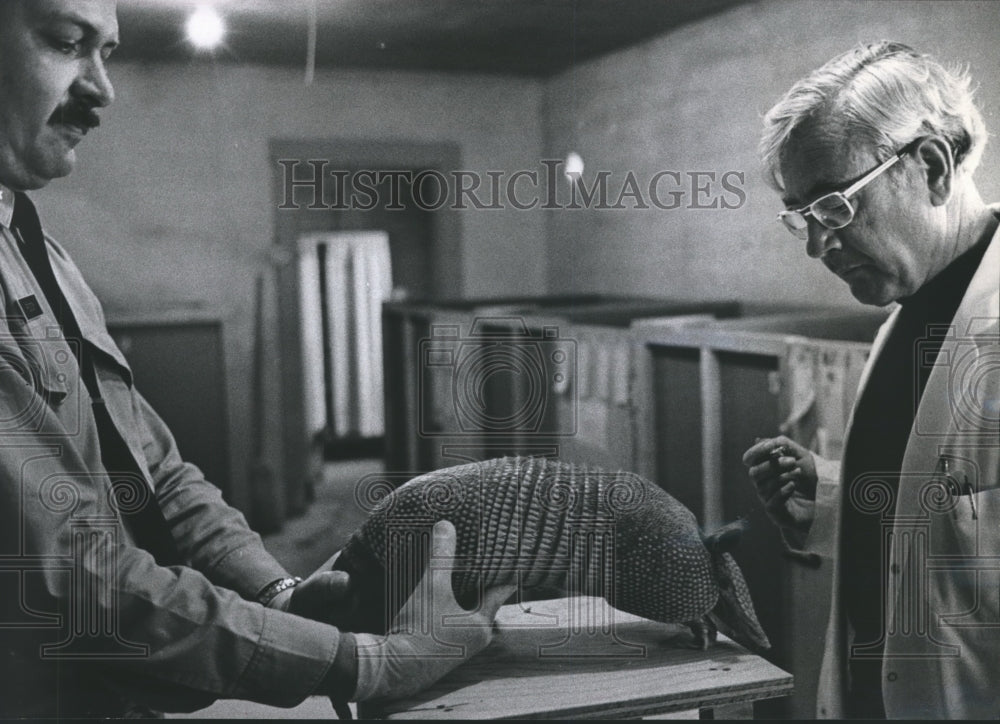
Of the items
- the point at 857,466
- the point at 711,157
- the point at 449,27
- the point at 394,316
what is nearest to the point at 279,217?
the point at 394,316

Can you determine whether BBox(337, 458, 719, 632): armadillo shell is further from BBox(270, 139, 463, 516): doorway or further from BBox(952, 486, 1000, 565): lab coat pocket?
BBox(952, 486, 1000, 565): lab coat pocket

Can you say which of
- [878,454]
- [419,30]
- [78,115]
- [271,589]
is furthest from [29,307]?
[878,454]

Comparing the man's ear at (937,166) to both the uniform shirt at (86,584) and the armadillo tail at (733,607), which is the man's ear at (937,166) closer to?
the armadillo tail at (733,607)

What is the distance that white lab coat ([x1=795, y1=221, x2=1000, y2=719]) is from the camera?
1.43m

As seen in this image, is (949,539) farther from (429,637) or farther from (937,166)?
(429,637)

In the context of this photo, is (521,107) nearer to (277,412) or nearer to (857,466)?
(277,412)

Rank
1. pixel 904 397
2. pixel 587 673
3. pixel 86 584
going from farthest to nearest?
1. pixel 904 397
2. pixel 587 673
3. pixel 86 584

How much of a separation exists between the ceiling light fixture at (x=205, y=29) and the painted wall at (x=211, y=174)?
0.12 feet

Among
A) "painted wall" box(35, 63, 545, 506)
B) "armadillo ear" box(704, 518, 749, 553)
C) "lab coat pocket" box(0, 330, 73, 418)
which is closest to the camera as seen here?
"lab coat pocket" box(0, 330, 73, 418)

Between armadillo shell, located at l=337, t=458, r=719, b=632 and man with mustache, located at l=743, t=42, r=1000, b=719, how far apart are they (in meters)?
0.23

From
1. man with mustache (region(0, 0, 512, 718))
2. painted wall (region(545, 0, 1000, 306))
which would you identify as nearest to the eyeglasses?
painted wall (region(545, 0, 1000, 306))

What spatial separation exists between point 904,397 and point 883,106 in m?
0.47

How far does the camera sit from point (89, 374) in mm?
1347

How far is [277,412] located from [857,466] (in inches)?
37.5
